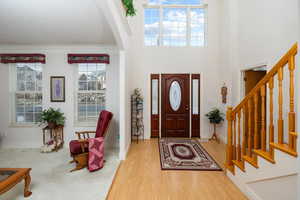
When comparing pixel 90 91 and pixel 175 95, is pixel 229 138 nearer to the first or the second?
pixel 175 95

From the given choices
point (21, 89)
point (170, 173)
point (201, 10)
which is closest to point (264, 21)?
point (201, 10)

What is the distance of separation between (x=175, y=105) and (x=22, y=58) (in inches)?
167

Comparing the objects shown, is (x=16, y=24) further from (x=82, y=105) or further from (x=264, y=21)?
(x=264, y=21)

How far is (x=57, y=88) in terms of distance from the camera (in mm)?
4086

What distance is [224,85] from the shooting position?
4629 mm

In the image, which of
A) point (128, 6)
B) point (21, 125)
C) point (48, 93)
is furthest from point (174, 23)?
point (21, 125)

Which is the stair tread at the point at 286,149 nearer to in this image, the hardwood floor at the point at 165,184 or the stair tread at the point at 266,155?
the stair tread at the point at 266,155

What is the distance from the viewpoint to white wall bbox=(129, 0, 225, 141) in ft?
16.4

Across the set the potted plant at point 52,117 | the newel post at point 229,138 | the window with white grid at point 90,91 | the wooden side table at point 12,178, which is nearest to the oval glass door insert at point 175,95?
the window with white grid at point 90,91

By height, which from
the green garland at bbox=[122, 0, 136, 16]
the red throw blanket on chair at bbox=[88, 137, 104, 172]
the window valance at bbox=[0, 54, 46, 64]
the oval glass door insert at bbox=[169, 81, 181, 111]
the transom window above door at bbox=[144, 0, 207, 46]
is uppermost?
the transom window above door at bbox=[144, 0, 207, 46]

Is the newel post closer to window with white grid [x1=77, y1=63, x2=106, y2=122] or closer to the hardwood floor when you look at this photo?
the hardwood floor

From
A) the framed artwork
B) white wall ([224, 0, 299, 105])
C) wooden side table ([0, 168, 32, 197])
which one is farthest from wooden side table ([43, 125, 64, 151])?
white wall ([224, 0, 299, 105])

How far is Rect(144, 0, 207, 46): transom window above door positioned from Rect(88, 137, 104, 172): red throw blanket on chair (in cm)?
350

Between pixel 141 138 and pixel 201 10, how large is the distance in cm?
445
